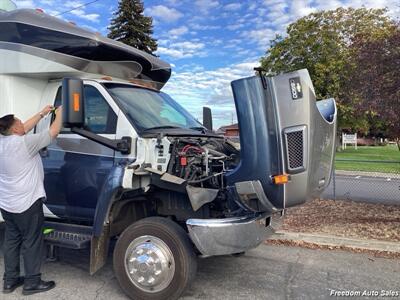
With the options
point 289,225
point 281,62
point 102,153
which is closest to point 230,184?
point 102,153

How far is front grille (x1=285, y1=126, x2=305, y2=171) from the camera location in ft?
12.3

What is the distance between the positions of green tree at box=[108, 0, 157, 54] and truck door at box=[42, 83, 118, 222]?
74.3ft

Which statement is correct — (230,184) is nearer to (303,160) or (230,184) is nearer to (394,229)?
(303,160)

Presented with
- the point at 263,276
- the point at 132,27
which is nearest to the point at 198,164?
the point at 263,276

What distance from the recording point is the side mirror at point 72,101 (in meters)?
4.06

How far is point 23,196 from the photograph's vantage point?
173 inches

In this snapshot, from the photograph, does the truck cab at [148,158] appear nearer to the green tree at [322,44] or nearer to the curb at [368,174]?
the curb at [368,174]

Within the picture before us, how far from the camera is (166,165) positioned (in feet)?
14.6

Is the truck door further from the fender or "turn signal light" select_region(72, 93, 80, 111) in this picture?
"turn signal light" select_region(72, 93, 80, 111)

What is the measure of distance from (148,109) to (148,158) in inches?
37.4

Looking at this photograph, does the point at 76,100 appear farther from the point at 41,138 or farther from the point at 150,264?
the point at 150,264

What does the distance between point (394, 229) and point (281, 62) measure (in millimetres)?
28396

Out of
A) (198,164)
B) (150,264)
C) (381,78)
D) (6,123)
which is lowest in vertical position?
(150,264)

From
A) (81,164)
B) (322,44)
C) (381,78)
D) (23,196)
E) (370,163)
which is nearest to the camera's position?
(23,196)
